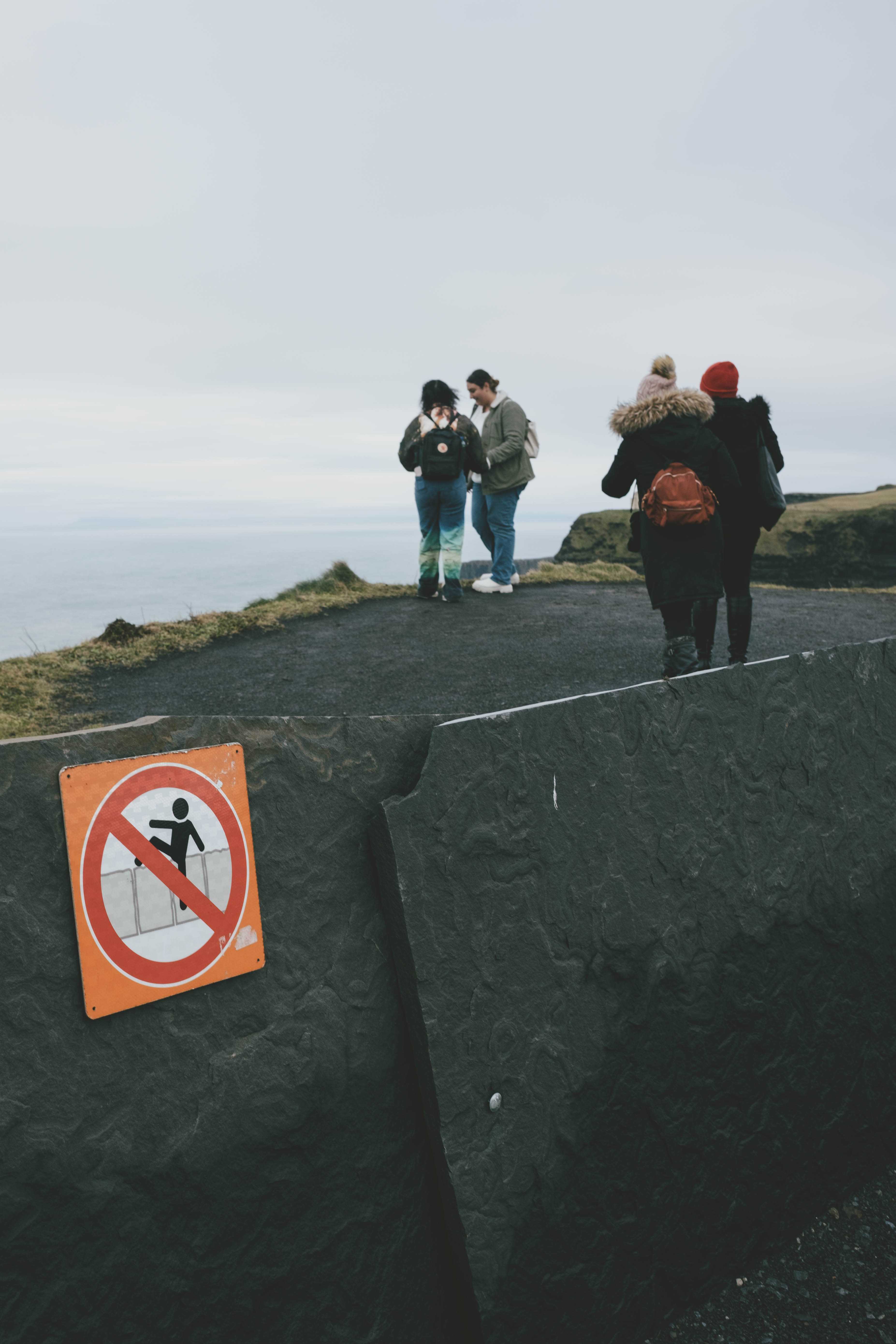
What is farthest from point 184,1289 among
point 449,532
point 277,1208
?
point 449,532

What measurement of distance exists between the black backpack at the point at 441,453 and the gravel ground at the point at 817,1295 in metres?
6.93

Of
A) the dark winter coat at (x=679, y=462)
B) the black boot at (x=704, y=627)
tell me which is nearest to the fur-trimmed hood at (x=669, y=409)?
the dark winter coat at (x=679, y=462)

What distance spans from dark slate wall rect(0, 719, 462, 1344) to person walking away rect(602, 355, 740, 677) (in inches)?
125

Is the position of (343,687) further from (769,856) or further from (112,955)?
(112,955)

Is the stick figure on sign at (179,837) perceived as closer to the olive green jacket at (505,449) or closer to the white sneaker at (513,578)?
the olive green jacket at (505,449)

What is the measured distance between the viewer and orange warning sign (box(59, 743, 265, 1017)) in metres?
1.37

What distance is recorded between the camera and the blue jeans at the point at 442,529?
8.47 metres

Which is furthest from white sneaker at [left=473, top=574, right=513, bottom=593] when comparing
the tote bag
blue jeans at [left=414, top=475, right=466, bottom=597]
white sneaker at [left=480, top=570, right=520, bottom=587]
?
the tote bag

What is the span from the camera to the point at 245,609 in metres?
9.12

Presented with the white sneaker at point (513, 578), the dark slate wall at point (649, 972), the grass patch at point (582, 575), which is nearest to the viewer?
→ the dark slate wall at point (649, 972)

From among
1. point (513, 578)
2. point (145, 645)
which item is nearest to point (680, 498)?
point (145, 645)

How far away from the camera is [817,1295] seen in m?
1.95

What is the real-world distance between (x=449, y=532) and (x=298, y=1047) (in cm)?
754

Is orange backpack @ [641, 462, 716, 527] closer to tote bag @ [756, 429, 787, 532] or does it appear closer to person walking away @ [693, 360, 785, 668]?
person walking away @ [693, 360, 785, 668]
